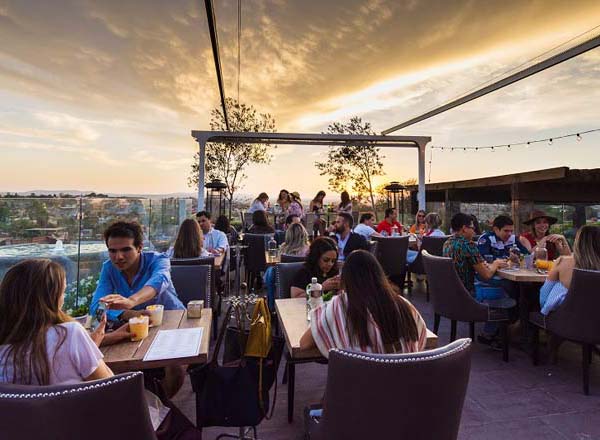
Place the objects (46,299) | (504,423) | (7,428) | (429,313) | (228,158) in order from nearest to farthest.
A: (7,428) → (46,299) → (504,423) → (429,313) → (228,158)

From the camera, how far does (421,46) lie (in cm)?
639

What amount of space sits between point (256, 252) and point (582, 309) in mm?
4101

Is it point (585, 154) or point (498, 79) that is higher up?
point (498, 79)

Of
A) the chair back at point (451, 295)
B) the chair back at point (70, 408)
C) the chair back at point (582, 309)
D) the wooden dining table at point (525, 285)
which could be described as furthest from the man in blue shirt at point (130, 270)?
the wooden dining table at point (525, 285)

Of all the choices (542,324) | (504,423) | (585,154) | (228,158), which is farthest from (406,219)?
(504,423)

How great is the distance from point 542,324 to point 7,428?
347 centimetres

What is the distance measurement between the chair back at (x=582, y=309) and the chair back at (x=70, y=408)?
2936 mm

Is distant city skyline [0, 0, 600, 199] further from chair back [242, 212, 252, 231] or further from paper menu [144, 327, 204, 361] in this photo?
paper menu [144, 327, 204, 361]

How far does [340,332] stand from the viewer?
143cm

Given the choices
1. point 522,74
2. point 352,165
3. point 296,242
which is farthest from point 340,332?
point 352,165

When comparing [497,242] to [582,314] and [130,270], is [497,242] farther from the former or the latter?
[130,270]

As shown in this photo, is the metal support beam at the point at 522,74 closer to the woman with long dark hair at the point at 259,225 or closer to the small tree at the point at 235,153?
the woman with long dark hair at the point at 259,225

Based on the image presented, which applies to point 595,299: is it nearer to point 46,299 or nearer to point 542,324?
point 542,324

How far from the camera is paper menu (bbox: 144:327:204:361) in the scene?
158cm
